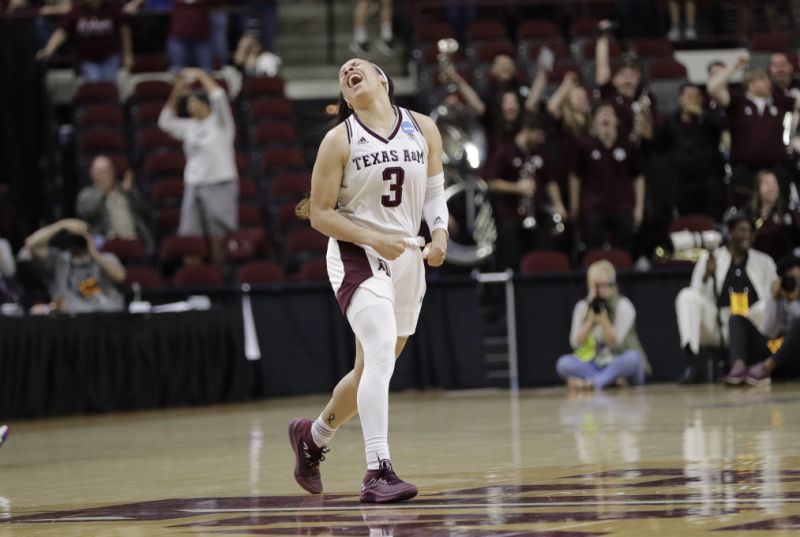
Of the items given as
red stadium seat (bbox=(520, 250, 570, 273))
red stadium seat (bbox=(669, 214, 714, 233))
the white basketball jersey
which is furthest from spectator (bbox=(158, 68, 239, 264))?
the white basketball jersey

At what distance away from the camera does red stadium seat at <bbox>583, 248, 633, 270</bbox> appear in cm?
1541

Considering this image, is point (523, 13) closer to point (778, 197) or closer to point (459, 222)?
point (459, 222)

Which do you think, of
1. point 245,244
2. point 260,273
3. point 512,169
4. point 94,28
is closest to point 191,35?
point 94,28

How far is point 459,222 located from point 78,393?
4.97m

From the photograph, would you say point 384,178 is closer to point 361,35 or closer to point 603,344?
point 603,344

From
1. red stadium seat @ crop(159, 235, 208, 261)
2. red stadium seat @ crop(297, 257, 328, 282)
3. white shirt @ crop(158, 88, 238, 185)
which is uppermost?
white shirt @ crop(158, 88, 238, 185)

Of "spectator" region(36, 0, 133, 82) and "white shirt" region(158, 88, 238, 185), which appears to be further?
"spectator" region(36, 0, 133, 82)

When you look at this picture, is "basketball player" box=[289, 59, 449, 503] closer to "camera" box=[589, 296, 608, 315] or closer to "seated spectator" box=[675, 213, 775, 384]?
"camera" box=[589, 296, 608, 315]

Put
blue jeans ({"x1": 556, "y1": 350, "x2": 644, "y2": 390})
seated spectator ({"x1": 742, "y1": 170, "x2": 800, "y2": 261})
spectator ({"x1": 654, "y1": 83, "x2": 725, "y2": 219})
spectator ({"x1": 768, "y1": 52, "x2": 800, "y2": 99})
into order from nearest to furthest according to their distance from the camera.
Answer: blue jeans ({"x1": 556, "y1": 350, "x2": 644, "y2": 390})
seated spectator ({"x1": 742, "y1": 170, "x2": 800, "y2": 261})
spectator ({"x1": 654, "y1": 83, "x2": 725, "y2": 219})
spectator ({"x1": 768, "y1": 52, "x2": 800, "y2": 99})

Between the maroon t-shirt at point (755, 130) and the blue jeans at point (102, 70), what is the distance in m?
7.25

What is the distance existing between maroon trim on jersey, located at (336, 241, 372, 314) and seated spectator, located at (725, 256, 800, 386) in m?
7.74

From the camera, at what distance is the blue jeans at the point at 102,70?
18656mm

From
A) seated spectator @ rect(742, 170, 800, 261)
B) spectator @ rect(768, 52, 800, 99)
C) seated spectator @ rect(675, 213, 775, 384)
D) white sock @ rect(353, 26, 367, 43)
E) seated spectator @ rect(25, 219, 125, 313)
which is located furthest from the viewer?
white sock @ rect(353, 26, 367, 43)

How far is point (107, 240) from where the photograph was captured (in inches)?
618
